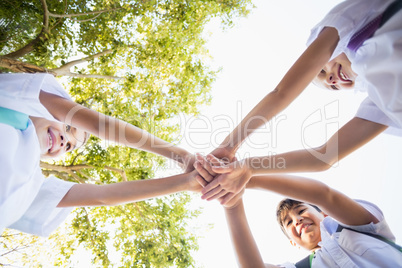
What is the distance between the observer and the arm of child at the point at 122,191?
2.05 meters

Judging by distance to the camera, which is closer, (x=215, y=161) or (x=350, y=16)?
(x=350, y=16)

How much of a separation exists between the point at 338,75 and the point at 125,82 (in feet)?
13.9

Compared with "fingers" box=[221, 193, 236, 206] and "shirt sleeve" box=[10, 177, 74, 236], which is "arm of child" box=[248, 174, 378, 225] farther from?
"shirt sleeve" box=[10, 177, 74, 236]

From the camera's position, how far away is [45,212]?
6.01 ft

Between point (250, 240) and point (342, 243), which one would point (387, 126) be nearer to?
point (342, 243)

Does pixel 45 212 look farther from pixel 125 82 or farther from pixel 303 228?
pixel 125 82

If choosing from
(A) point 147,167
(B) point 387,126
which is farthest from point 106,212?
(B) point 387,126

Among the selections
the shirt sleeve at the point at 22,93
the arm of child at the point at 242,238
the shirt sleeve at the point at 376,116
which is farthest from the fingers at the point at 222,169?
the shirt sleeve at the point at 22,93

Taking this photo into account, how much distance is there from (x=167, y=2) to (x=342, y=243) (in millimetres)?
5255

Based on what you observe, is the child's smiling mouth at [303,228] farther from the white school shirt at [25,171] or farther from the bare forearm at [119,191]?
the white school shirt at [25,171]

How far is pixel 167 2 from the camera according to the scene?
5.30 meters

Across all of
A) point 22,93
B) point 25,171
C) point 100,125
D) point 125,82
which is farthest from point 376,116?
point 125,82

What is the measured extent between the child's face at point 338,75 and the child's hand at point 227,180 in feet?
3.33

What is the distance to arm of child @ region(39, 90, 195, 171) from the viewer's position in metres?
2.12
